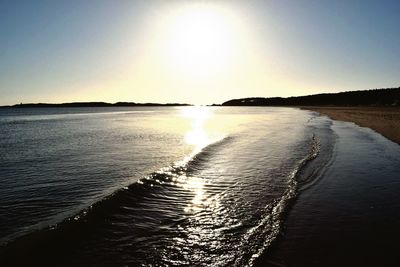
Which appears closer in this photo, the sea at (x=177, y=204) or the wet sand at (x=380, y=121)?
the sea at (x=177, y=204)

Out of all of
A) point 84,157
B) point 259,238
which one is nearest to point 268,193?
point 259,238

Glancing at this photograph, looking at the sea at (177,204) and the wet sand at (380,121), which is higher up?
the wet sand at (380,121)

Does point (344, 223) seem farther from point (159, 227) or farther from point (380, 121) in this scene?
point (380, 121)

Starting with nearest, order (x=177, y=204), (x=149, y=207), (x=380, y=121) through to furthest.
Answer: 1. (x=149, y=207)
2. (x=177, y=204)
3. (x=380, y=121)

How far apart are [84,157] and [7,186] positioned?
7.63 meters

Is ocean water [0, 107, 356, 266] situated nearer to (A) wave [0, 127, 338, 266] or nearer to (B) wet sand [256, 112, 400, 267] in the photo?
(A) wave [0, 127, 338, 266]

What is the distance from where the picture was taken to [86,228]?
9.04 meters

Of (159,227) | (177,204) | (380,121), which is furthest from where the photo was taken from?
(380,121)

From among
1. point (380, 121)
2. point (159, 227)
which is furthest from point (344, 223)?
point (380, 121)

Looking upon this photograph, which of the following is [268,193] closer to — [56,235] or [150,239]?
[150,239]

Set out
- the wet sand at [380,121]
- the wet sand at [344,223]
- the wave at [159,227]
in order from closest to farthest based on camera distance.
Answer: the wet sand at [344,223] < the wave at [159,227] < the wet sand at [380,121]

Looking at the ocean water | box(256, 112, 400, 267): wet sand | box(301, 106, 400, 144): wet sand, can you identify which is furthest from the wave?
box(301, 106, 400, 144): wet sand

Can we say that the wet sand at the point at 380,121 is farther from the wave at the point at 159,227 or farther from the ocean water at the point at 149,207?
the wave at the point at 159,227

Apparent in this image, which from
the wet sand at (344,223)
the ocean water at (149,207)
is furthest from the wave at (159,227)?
the wet sand at (344,223)
